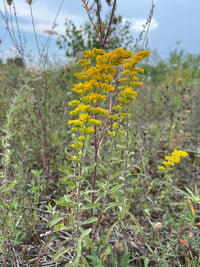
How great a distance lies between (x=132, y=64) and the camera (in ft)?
5.20

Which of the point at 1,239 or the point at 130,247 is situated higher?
the point at 1,239

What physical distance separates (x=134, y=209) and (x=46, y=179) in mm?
1063

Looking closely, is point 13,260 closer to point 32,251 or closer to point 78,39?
point 32,251

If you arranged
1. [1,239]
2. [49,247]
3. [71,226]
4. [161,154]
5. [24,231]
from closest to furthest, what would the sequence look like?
1. [71,226]
2. [1,239]
3. [49,247]
4. [24,231]
5. [161,154]

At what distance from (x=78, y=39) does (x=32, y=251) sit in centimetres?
716

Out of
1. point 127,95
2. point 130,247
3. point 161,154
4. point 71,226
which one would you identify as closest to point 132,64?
point 127,95

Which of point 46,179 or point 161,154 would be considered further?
point 161,154

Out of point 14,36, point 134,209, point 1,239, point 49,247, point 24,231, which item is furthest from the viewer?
point 14,36

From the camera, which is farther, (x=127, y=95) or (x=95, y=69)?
(x=127, y=95)

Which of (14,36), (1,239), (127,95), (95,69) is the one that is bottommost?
(1,239)

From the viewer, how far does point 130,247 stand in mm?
1948

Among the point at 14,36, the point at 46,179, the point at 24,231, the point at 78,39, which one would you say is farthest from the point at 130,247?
the point at 78,39

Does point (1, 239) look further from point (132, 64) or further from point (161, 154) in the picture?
point (161, 154)

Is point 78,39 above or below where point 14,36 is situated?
above
